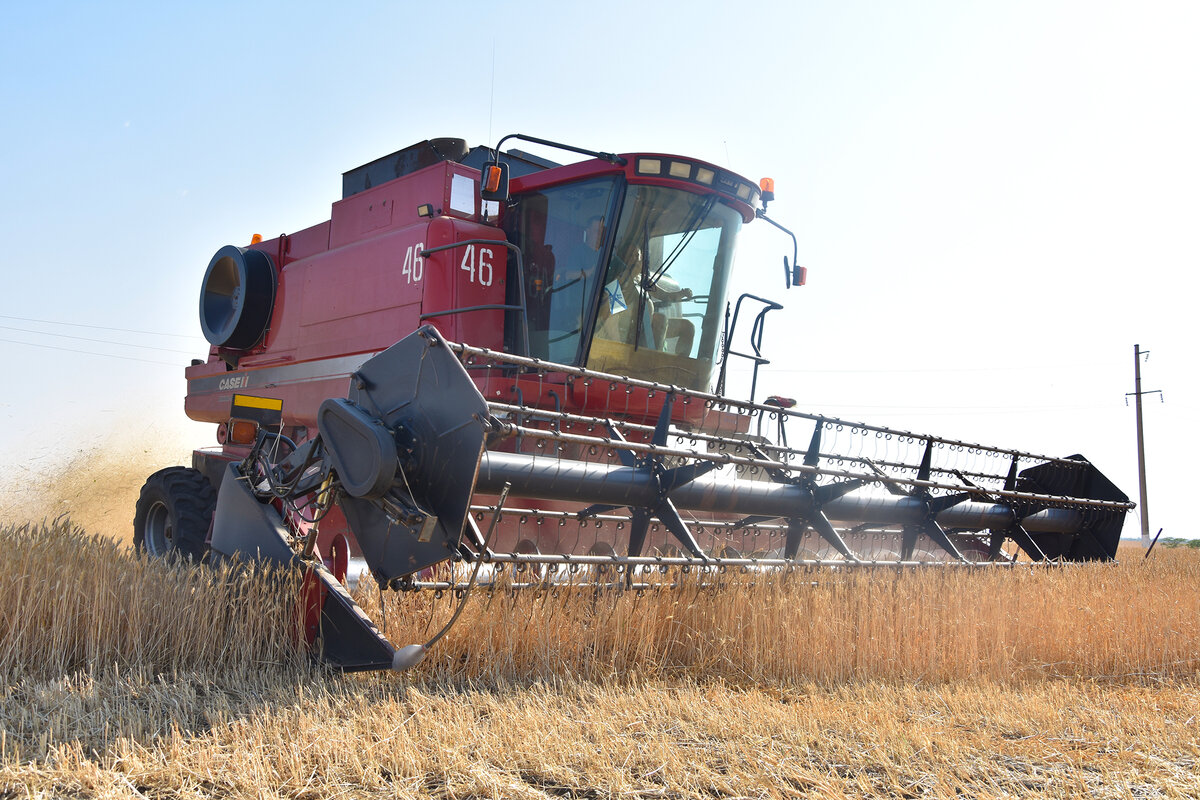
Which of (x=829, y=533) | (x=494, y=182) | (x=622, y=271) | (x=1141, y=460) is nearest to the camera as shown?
(x=829, y=533)

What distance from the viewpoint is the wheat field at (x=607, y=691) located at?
7.15ft

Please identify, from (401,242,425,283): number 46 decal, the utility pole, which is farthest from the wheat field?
the utility pole

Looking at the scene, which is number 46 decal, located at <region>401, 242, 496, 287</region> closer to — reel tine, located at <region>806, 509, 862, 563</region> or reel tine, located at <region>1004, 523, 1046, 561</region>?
reel tine, located at <region>806, 509, 862, 563</region>

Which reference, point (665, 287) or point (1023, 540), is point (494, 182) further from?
point (1023, 540)

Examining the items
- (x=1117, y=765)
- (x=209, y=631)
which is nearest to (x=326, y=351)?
(x=209, y=631)

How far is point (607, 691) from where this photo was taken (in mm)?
2916

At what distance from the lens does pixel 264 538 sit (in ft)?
11.2

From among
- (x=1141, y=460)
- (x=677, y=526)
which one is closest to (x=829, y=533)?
(x=677, y=526)

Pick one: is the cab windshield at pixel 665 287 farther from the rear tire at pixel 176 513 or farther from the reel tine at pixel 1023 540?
the rear tire at pixel 176 513

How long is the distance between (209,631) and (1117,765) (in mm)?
2747

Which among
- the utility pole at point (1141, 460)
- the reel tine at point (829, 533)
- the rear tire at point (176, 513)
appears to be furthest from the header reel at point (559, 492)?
the utility pole at point (1141, 460)

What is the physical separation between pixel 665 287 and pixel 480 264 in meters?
1.00

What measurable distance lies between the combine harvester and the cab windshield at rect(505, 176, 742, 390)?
0.04ft

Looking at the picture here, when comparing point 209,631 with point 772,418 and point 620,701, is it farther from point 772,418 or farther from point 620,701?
point 772,418
